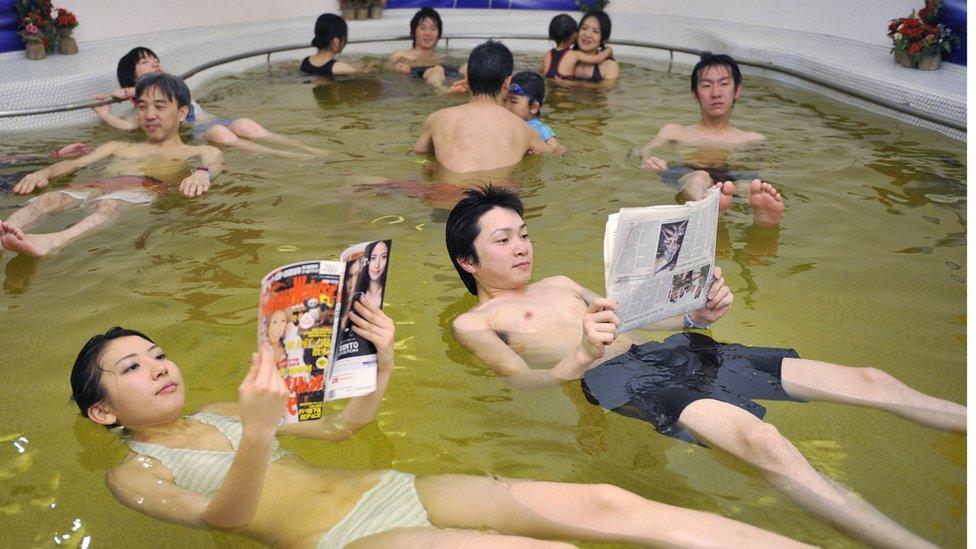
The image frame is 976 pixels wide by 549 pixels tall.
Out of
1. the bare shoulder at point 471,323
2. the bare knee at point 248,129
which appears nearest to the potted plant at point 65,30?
the bare knee at point 248,129

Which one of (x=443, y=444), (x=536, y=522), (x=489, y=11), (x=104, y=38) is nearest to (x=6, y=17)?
(x=104, y=38)

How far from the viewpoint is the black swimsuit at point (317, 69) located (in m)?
10.2

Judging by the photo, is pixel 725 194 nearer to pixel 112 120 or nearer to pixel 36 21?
pixel 112 120

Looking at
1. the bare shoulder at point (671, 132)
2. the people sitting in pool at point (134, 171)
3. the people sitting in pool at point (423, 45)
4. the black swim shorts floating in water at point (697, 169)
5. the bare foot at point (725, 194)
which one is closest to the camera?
the bare foot at point (725, 194)

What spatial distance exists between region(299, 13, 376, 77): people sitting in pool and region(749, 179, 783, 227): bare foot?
596cm

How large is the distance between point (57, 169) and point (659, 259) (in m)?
4.70

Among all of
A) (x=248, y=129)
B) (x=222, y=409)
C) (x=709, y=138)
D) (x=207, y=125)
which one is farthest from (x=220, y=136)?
(x=222, y=409)

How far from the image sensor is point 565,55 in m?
9.98

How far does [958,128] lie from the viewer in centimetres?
733

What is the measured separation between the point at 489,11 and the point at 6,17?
636 centimetres

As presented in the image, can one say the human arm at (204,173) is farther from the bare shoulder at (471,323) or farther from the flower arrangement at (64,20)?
the flower arrangement at (64,20)

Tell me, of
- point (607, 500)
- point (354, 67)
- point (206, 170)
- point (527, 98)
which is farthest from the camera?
point (354, 67)

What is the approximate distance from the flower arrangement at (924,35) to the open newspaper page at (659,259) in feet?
21.5

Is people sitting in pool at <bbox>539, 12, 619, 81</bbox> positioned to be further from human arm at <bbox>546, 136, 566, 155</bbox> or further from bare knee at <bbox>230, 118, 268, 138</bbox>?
bare knee at <bbox>230, 118, 268, 138</bbox>
